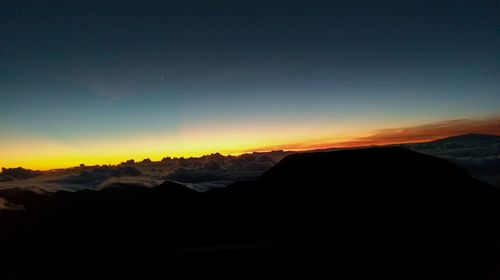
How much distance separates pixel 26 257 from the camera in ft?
512

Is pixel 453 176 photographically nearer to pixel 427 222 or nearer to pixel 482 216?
pixel 482 216

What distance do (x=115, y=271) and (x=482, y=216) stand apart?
96.2 m

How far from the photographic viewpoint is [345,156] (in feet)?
538

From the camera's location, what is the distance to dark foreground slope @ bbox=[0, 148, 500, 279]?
64.4 metres

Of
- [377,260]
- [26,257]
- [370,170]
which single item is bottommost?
[26,257]

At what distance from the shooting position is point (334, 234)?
292 feet

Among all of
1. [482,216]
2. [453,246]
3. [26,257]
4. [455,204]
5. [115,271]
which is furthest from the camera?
[26,257]

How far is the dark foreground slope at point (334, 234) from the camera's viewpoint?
64.4 metres

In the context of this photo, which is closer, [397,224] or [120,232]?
[397,224]

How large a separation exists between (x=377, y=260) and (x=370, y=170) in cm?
8743

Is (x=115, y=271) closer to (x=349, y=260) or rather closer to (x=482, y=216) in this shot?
(x=349, y=260)

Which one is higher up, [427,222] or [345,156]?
[345,156]

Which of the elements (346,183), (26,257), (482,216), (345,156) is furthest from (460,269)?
(26,257)

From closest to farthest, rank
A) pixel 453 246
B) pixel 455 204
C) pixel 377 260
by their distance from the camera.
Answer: pixel 377 260
pixel 453 246
pixel 455 204
